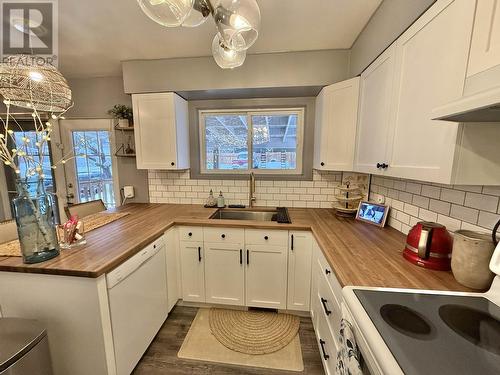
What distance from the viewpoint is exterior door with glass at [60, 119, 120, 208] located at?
2.71 metres

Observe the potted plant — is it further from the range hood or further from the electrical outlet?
the range hood

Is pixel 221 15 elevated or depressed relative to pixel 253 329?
elevated

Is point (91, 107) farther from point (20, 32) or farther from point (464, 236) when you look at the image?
point (464, 236)

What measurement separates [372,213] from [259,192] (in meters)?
1.19

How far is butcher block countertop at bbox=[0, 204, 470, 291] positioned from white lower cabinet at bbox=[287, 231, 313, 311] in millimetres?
111

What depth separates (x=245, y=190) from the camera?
2.56 m

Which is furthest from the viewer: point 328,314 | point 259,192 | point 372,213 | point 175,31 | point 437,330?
point 259,192

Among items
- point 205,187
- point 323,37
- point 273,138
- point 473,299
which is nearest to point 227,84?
point 273,138

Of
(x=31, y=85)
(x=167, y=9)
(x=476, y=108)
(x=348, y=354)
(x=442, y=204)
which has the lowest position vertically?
(x=348, y=354)

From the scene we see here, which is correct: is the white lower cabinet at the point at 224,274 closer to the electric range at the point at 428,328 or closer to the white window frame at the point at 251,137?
the white window frame at the point at 251,137

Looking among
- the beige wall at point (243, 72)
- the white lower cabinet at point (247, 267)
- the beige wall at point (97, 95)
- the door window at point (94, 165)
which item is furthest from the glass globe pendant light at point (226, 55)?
the door window at point (94, 165)

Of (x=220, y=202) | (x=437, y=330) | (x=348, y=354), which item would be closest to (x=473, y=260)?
(x=437, y=330)

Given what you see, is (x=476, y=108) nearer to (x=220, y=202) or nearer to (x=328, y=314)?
(x=328, y=314)

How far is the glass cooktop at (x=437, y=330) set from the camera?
0.57m
